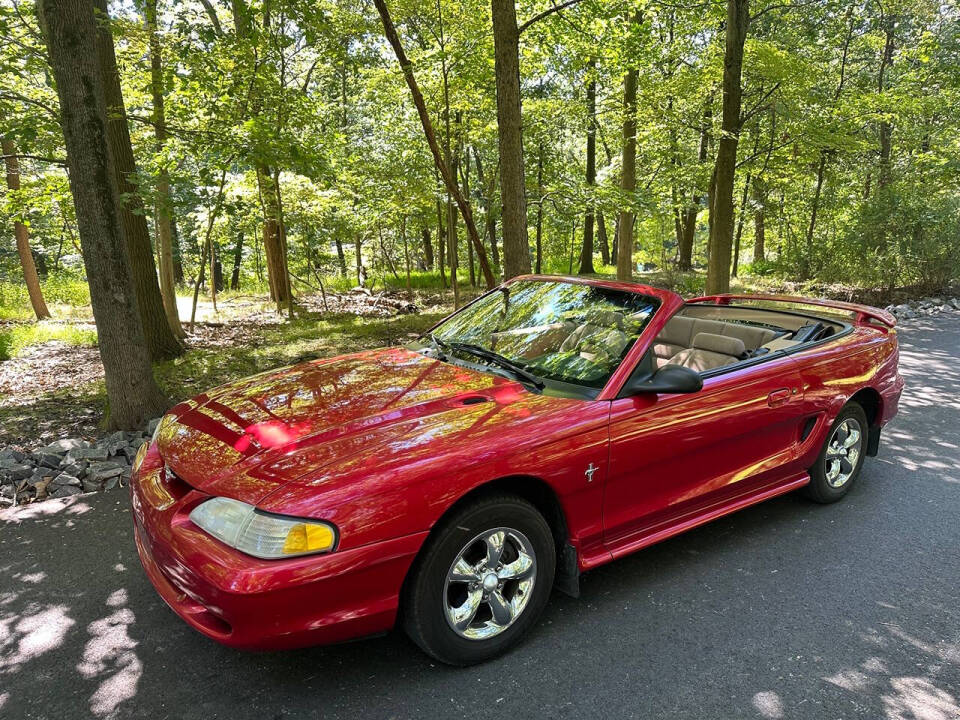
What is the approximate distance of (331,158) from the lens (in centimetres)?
1139

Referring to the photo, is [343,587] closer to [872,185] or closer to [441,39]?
[441,39]

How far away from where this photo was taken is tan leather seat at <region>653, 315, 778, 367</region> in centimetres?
430

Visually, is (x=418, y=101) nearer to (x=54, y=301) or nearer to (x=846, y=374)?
(x=846, y=374)

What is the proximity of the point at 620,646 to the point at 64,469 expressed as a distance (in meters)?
4.29

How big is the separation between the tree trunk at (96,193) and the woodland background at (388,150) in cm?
2

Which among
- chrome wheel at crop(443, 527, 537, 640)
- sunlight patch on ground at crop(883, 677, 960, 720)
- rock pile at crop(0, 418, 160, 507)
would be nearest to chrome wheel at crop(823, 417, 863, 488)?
sunlight patch on ground at crop(883, 677, 960, 720)

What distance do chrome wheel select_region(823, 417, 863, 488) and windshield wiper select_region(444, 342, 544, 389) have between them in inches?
87.8

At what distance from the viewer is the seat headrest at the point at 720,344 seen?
400cm

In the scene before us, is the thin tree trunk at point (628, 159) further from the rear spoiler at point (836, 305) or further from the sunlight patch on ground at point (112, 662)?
the sunlight patch on ground at point (112, 662)

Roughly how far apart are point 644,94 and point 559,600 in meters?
12.1

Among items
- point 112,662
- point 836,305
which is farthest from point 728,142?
point 112,662

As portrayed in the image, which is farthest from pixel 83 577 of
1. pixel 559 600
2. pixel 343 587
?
pixel 559 600

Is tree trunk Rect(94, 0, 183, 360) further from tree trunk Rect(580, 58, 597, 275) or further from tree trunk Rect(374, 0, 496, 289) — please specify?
tree trunk Rect(580, 58, 597, 275)

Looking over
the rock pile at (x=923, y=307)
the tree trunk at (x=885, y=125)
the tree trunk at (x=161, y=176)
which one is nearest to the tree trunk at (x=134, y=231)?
the tree trunk at (x=161, y=176)
